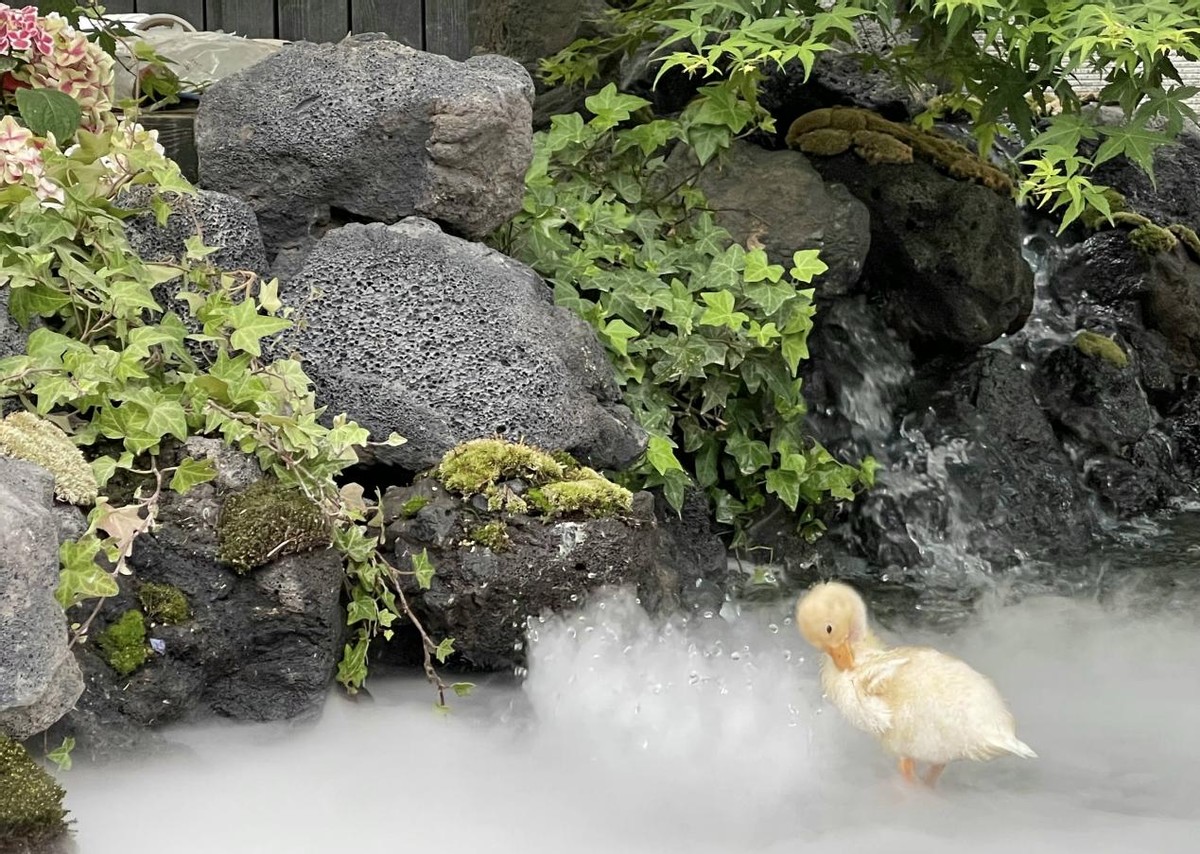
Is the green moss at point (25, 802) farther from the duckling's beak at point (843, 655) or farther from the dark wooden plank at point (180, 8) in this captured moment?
the dark wooden plank at point (180, 8)

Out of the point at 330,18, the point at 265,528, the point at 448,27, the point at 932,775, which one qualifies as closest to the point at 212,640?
the point at 265,528

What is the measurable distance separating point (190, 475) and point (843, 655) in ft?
5.45

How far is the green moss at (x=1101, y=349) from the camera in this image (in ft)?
21.4

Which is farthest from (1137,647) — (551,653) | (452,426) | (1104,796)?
(452,426)

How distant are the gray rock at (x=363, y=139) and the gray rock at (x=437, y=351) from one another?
0.31 metres

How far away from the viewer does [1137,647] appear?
14.6 feet

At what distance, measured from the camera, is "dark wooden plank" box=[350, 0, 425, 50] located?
677 cm

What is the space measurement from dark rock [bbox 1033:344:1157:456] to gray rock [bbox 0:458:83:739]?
485cm

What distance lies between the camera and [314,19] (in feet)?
22.6

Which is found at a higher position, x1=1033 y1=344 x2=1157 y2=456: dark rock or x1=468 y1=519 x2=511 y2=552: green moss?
x1=468 y1=519 x2=511 y2=552: green moss

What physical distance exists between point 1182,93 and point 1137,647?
5.80 feet

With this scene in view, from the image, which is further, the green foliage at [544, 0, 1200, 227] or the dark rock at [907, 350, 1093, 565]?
the dark rock at [907, 350, 1093, 565]

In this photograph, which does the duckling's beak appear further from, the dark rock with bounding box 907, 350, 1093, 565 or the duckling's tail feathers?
the dark rock with bounding box 907, 350, 1093, 565

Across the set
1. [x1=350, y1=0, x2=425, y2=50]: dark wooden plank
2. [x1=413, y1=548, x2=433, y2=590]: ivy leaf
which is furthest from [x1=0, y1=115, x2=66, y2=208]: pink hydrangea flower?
[x1=350, y1=0, x2=425, y2=50]: dark wooden plank
